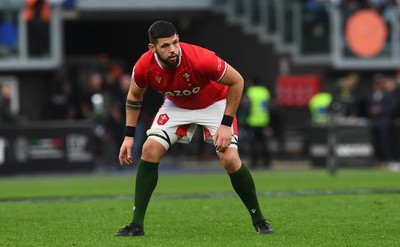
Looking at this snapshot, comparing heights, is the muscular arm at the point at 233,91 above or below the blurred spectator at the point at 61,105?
above

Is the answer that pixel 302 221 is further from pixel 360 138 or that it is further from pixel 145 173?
pixel 360 138

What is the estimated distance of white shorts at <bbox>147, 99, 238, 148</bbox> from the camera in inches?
423

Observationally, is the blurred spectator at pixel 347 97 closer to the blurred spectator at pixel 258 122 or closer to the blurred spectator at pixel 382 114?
the blurred spectator at pixel 382 114

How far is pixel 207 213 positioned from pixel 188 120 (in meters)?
2.75

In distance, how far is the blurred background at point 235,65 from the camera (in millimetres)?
26219

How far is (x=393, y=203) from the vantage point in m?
14.2

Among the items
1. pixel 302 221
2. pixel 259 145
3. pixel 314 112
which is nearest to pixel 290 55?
pixel 314 112

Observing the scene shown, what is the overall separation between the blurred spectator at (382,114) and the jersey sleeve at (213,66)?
17.3 m

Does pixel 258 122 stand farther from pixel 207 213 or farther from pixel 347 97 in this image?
pixel 207 213

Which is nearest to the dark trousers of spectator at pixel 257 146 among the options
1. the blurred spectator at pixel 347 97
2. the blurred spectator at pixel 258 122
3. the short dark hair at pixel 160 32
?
the blurred spectator at pixel 258 122

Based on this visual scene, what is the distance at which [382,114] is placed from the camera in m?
27.5

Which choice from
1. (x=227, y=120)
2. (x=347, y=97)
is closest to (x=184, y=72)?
(x=227, y=120)

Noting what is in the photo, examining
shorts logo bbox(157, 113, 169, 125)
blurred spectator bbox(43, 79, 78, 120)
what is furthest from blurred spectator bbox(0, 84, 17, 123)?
shorts logo bbox(157, 113, 169, 125)

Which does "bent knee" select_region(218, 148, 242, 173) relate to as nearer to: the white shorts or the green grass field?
the white shorts
